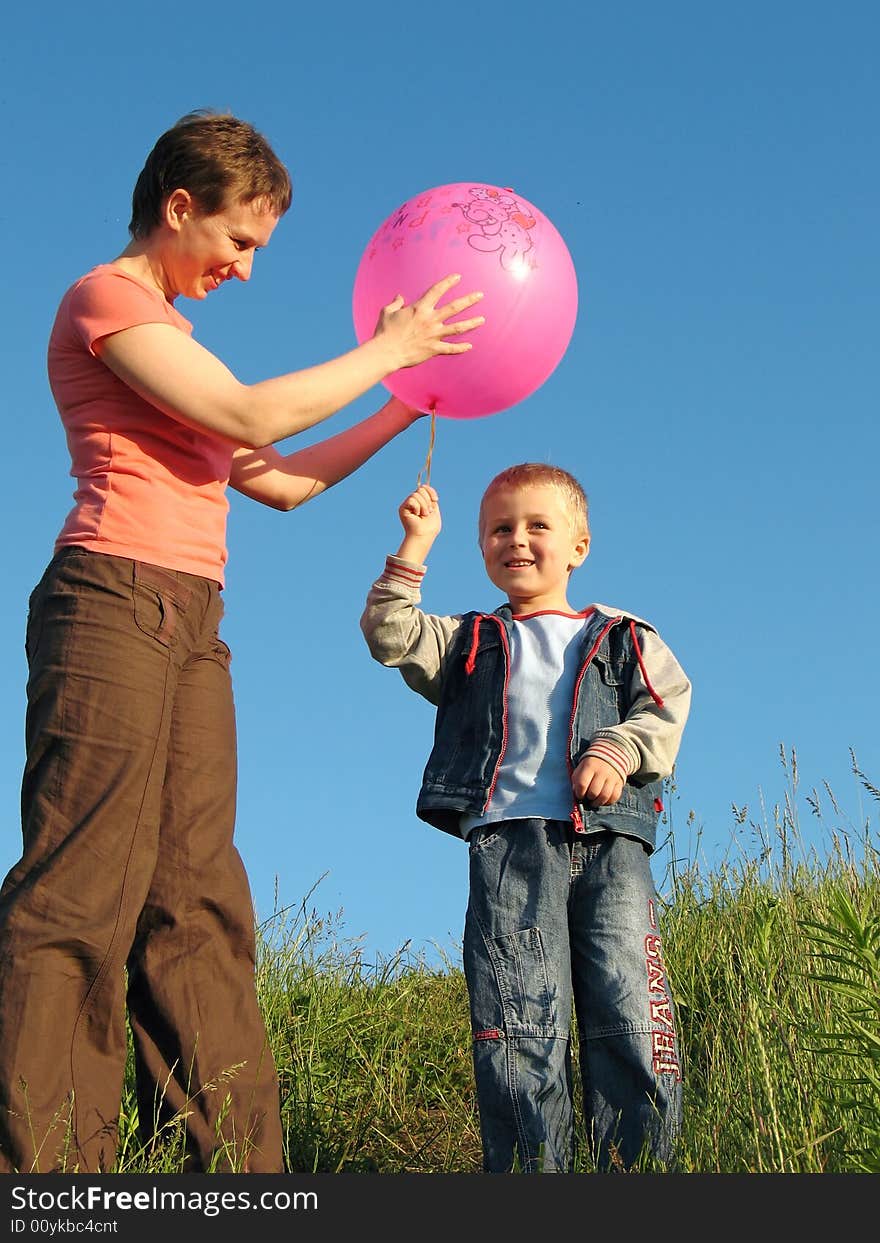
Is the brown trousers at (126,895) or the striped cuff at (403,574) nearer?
the brown trousers at (126,895)

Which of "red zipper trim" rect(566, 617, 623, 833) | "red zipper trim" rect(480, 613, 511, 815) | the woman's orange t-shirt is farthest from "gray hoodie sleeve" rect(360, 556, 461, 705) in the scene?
the woman's orange t-shirt

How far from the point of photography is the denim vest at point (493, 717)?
3.44 metres

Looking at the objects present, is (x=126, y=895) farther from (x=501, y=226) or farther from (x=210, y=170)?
(x=501, y=226)

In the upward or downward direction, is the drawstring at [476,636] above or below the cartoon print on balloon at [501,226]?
below

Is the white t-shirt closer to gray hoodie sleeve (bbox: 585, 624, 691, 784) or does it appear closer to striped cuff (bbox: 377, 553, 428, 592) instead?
gray hoodie sleeve (bbox: 585, 624, 691, 784)

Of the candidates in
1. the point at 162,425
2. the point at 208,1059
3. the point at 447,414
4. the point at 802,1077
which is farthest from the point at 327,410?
the point at 802,1077

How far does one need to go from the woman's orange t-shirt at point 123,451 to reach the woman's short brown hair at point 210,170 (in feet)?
0.76

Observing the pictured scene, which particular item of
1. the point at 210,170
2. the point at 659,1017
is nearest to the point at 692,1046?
the point at 659,1017

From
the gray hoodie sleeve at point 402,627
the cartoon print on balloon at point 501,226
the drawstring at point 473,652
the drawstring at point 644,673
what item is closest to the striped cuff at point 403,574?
the gray hoodie sleeve at point 402,627

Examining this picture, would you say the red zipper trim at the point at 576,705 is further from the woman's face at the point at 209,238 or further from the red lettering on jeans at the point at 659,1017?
the woman's face at the point at 209,238

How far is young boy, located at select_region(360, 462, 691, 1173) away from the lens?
324cm

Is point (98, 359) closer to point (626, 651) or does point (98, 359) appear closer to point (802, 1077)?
point (626, 651)

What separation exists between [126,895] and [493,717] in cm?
104

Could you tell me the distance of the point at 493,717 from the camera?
354 cm
